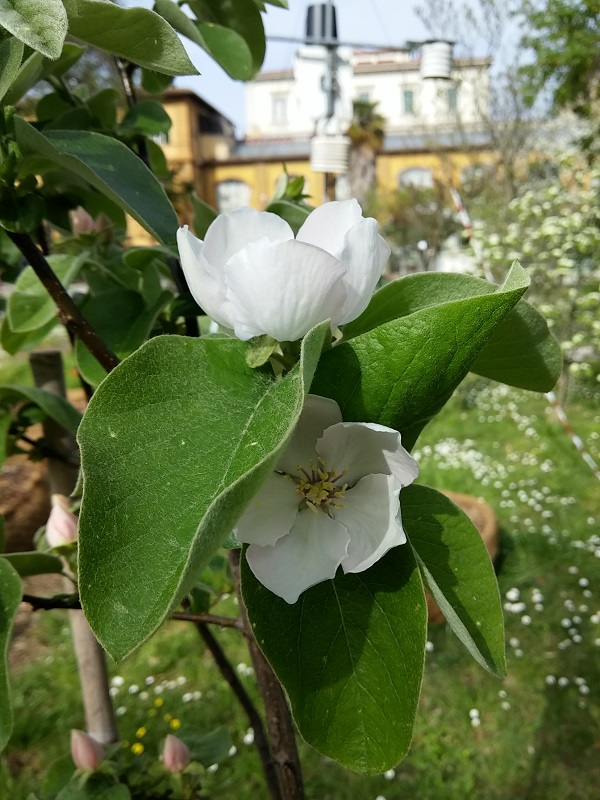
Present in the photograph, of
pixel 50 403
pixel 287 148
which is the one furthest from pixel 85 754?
pixel 287 148

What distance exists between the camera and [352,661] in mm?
316

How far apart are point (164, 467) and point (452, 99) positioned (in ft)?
29.1

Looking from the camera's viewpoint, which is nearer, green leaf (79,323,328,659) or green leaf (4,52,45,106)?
green leaf (79,323,328,659)

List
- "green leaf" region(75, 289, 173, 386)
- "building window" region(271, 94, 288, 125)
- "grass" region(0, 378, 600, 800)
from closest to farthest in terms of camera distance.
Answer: "green leaf" region(75, 289, 173, 386) → "grass" region(0, 378, 600, 800) → "building window" region(271, 94, 288, 125)

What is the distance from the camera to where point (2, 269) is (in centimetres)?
87

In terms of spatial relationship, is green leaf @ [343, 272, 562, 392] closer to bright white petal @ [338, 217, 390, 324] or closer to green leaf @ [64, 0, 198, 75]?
bright white petal @ [338, 217, 390, 324]

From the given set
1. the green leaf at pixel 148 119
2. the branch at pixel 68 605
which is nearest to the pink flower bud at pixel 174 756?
the branch at pixel 68 605

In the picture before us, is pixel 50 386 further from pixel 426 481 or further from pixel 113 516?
pixel 426 481

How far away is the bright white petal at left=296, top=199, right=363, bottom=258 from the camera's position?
339 mm

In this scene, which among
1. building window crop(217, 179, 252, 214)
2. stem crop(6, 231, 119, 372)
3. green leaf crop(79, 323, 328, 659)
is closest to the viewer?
green leaf crop(79, 323, 328, 659)

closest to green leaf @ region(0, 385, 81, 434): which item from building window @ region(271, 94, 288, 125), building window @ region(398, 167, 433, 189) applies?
building window @ region(398, 167, 433, 189)

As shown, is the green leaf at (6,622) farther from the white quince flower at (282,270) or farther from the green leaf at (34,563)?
the white quince flower at (282,270)

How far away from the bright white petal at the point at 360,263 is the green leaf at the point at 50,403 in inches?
17.9

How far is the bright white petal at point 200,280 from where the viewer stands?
30 centimetres
